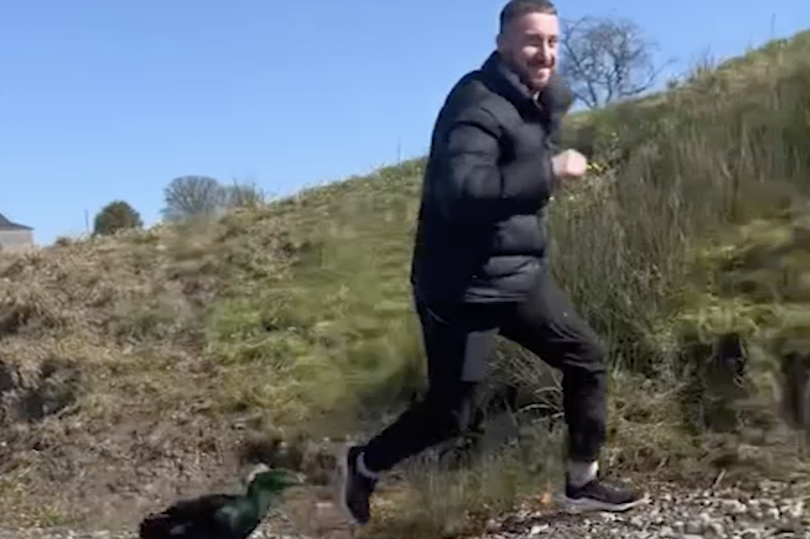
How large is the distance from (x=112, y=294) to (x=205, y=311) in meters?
1.22

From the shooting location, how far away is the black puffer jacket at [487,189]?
20.7ft

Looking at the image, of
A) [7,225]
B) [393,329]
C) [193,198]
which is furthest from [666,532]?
[7,225]

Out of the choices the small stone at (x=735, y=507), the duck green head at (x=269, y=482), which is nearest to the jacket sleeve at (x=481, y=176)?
the duck green head at (x=269, y=482)

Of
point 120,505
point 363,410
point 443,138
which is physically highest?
point 443,138

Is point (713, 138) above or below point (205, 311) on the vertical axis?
above

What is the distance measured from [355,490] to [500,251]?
4.63ft

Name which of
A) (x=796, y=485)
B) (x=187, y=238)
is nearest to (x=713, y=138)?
(x=796, y=485)

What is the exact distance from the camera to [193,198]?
18.1 metres

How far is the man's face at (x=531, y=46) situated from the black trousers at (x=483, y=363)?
35.8 inches

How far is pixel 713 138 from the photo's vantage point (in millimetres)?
10297

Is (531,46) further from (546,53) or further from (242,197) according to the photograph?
(242,197)

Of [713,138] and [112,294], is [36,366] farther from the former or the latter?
[713,138]

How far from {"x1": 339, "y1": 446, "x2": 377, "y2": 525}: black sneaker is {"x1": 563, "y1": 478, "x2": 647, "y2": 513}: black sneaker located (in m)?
0.93

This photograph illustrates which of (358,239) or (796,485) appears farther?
(358,239)
